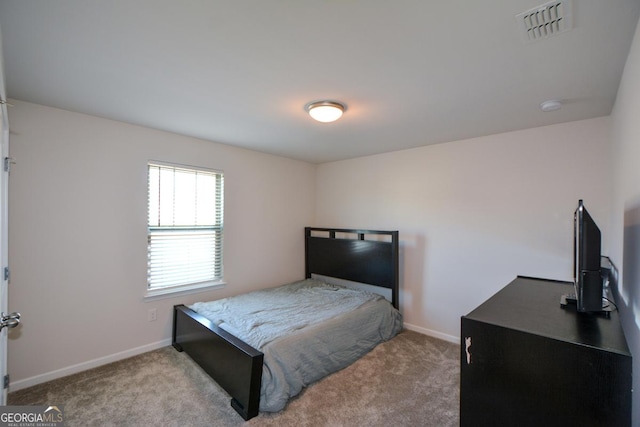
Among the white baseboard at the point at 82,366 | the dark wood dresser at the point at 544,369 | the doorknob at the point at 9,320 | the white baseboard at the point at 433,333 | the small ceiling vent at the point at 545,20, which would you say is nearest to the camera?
the dark wood dresser at the point at 544,369

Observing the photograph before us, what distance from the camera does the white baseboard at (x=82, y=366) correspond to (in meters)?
2.30

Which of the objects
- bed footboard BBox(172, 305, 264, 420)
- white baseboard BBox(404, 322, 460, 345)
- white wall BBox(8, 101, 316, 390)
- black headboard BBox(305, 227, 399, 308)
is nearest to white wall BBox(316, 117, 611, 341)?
white baseboard BBox(404, 322, 460, 345)

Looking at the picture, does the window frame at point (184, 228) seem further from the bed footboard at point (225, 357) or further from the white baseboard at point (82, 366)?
the white baseboard at point (82, 366)

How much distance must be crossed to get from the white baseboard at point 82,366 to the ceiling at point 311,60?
2230 millimetres

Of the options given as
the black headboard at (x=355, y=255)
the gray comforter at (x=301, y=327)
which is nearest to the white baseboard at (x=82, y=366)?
the gray comforter at (x=301, y=327)

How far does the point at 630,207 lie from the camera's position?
150cm

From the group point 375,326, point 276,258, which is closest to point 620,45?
point 375,326

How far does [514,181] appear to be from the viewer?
2912 millimetres

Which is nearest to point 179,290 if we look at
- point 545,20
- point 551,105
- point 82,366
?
point 82,366

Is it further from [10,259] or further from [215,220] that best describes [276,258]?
[10,259]

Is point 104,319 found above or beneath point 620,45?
beneath

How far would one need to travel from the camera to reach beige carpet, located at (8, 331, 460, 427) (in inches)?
79.3

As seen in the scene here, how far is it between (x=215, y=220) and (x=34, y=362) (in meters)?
1.95

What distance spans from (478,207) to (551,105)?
1.22m
